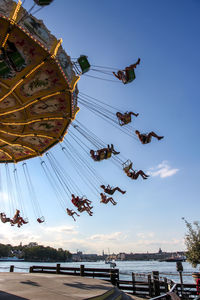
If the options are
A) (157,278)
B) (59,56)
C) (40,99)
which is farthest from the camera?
(40,99)

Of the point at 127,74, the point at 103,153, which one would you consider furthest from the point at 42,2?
the point at 103,153

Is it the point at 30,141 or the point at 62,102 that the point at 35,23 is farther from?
the point at 30,141

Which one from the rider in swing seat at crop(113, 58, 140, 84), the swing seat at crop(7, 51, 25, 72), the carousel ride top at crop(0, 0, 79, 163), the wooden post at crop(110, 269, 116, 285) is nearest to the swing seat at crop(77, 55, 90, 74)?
the carousel ride top at crop(0, 0, 79, 163)

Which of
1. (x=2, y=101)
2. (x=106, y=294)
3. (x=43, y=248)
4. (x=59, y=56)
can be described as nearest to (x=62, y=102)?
(x=59, y=56)

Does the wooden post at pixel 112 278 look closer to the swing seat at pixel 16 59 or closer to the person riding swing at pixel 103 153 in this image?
the person riding swing at pixel 103 153

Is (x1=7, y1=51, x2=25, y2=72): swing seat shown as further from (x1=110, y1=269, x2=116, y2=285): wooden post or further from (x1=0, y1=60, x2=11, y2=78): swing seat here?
(x1=110, y1=269, x2=116, y2=285): wooden post

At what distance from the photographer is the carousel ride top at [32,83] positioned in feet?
31.2

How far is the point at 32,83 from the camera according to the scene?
12234 millimetres

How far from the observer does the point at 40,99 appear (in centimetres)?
1310

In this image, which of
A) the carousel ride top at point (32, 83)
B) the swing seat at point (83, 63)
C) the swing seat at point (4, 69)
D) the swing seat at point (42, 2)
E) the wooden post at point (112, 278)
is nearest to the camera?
the swing seat at point (42, 2)

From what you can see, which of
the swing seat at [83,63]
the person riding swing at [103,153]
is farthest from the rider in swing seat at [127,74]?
the person riding swing at [103,153]

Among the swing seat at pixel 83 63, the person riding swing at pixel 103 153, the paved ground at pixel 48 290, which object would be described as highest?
the swing seat at pixel 83 63

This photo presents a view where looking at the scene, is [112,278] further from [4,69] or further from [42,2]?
[42,2]

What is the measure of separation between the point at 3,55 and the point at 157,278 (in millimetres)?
14200
